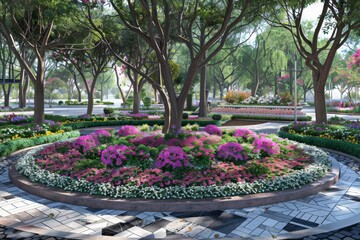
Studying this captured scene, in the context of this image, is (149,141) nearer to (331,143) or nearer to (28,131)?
(28,131)

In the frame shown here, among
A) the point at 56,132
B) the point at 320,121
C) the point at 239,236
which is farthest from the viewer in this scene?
the point at 320,121

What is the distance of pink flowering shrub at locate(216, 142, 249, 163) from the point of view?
815cm

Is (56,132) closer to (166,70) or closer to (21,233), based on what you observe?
(166,70)

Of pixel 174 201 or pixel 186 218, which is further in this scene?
pixel 174 201

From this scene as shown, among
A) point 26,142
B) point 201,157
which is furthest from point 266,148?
point 26,142

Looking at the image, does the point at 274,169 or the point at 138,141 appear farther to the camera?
the point at 138,141

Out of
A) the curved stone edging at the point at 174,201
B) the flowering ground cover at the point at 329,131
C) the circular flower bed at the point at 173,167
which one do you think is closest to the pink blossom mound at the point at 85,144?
the circular flower bed at the point at 173,167

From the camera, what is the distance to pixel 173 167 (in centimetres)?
744

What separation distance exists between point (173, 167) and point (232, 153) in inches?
62.7

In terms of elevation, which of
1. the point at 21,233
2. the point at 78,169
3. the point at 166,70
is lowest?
the point at 21,233

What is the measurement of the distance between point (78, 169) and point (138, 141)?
222 centimetres

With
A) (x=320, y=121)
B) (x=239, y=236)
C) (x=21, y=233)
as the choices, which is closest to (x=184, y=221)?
(x=239, y=236)

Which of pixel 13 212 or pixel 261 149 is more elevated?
pixel 261 149

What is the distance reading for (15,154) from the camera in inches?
453
